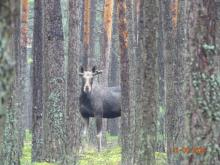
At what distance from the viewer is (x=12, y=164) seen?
10961 mm

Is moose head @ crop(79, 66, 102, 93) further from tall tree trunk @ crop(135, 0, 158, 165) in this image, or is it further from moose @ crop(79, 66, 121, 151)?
tall tree trunk @ crop(135, 0, 158, 165)

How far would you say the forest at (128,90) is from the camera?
7078 millimetres

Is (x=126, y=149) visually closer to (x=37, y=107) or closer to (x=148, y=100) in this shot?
(x=37, y=107)

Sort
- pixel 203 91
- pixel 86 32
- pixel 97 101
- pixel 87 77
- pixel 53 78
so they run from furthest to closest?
pixel 86 32, pixel 97 101, pixel 87 77, pixel 53 78, pixel 203 91

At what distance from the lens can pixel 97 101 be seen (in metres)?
21.4

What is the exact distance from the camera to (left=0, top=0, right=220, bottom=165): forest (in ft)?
23.2

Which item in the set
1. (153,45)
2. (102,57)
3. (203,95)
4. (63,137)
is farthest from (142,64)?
(102,57)

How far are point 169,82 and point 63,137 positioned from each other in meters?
2.87

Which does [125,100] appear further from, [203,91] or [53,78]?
[203,91]

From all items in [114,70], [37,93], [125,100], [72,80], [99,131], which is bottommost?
[99,131]

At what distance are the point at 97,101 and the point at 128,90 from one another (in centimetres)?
656

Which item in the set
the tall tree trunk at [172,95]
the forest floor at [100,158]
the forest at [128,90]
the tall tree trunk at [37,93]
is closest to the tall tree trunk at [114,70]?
the forest at [128,90]

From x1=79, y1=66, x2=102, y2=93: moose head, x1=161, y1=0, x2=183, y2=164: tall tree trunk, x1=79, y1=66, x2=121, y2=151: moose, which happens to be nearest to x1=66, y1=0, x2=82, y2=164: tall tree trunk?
x1=161, y1=0, x2=183, y2=164: tall tree trunk

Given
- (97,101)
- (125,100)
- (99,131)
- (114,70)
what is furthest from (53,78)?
(114,70)
